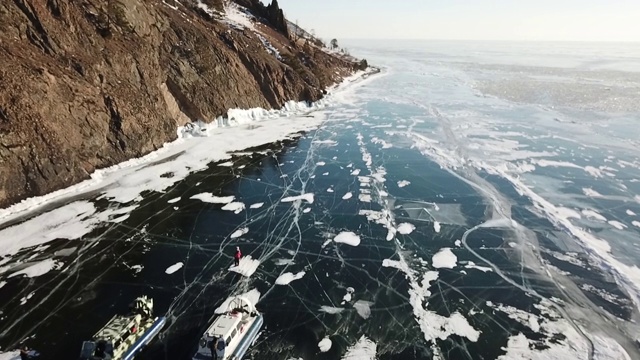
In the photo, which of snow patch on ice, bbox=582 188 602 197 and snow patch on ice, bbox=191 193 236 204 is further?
snow patch on ice, bbox=582 188 602 197

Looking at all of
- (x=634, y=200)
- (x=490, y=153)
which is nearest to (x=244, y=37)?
(x=490, y=153)

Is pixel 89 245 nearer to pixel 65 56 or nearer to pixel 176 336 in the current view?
pixel 176 336

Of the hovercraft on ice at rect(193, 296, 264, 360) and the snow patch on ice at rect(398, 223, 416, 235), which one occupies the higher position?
the hovercraft on ice at rect(193, 296, 264, 360)

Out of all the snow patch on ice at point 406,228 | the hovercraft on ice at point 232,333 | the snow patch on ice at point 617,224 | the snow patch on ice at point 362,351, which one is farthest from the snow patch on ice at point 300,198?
the snow patch on ice at point 617,224

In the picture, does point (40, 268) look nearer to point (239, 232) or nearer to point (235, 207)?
point (239, 232)

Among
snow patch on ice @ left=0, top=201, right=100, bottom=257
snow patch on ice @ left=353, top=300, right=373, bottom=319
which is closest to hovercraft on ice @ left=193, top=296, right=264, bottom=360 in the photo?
snow patch on ice @ left=353, top=300, right=373, bottom=319

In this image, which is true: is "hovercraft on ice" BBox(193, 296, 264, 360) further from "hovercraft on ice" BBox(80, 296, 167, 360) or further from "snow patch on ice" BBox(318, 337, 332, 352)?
"snow patch on ice" BBox(318, 337, 332, 352)

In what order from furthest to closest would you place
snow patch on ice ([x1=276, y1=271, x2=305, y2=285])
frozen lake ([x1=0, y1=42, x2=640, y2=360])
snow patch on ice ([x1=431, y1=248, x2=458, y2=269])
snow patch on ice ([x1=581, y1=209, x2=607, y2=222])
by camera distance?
1. snow patch on ice ([x1=581, y1=209, x2=607, y2=222])
2. snow patch on ice ([x1=431, y1=248, x2=458, y2=269])
3. snow patch on ice ([x1=276, y1=271, x2=305, y2=285])
4. frozen lake ([x1=0, y1=42, x2=640, y2=360])
